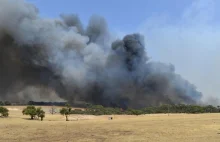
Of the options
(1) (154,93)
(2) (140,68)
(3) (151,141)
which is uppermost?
(2) (140,68)

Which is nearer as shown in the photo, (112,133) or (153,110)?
(112,133)

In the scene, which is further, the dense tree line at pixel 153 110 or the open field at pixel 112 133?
the dense tree line at pixel 153 110

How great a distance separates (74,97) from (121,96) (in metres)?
13.6

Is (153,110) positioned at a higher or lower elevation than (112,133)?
higher

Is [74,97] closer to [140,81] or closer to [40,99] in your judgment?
[40,99]

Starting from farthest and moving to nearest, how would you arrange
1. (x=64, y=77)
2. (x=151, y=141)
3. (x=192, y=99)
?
(x=192, y=99) < (x=64, y=77) < (x=151, y=141)

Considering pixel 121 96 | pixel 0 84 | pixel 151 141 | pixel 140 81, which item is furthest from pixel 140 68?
pixel 151 141

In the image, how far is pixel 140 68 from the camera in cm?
9012

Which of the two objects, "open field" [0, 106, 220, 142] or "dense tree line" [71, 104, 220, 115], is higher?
"dense tree line" [71, 104, 220, 115]

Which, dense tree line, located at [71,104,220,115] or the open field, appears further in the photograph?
dense tree line, located at [71,104,220,115]

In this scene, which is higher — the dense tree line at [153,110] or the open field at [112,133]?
the dense tree line at [153,110]

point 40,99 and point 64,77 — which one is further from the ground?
point 64,77

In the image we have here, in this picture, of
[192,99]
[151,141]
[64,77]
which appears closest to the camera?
[151,141]

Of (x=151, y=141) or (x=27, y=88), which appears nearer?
(x=151, y=141)
